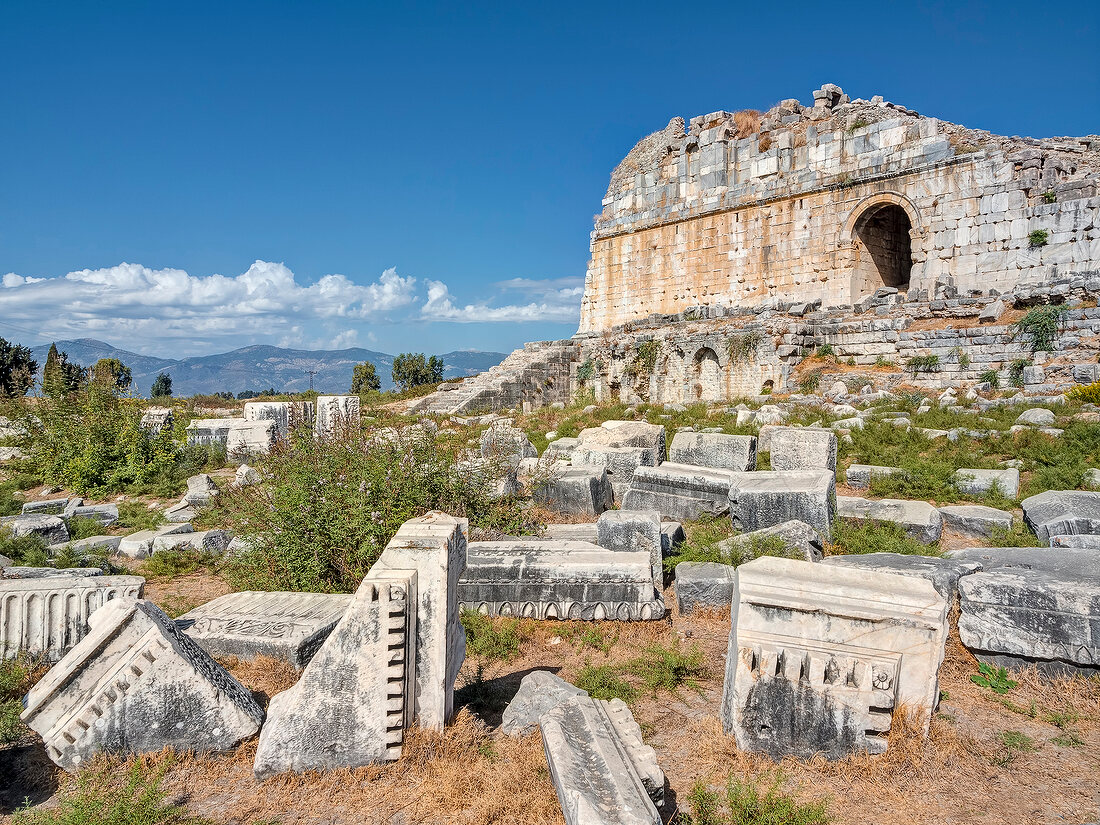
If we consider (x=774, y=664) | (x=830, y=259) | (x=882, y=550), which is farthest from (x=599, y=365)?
(x=774, y=664)

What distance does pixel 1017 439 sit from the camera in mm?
8383

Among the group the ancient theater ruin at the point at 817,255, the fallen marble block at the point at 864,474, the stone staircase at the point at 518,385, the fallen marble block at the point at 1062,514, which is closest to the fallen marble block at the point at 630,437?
the fallen marble block at the point at 864,474

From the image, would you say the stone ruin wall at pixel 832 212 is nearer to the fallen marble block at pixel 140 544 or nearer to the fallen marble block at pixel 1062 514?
the fallen marble block at pixel 1062 514

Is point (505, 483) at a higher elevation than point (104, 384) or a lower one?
lower

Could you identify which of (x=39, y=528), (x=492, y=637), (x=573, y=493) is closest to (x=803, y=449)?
(x=573, y=493)

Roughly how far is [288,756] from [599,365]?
16.8m

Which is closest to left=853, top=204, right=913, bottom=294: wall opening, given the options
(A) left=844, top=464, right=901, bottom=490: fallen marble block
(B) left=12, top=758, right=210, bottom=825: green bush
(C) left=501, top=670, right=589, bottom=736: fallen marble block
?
(A) left=844, top=464, right=901, bottom=490: fallen marble block

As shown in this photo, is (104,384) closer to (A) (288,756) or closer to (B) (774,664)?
(A) (288,756)

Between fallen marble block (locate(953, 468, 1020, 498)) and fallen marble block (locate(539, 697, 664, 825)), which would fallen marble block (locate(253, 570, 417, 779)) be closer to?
fallen marble block (locate(539, 697, 664, 825))

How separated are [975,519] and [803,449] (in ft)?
6.11

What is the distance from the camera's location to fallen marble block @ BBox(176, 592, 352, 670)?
159 inches

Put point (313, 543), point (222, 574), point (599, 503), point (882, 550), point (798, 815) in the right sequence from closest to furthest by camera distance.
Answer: point (798, 815)
point (313, 543)
point (882, 550)
point (222, 574)
point (599, 503)

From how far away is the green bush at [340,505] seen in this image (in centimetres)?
507

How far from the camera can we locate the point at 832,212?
17828 millimetres
